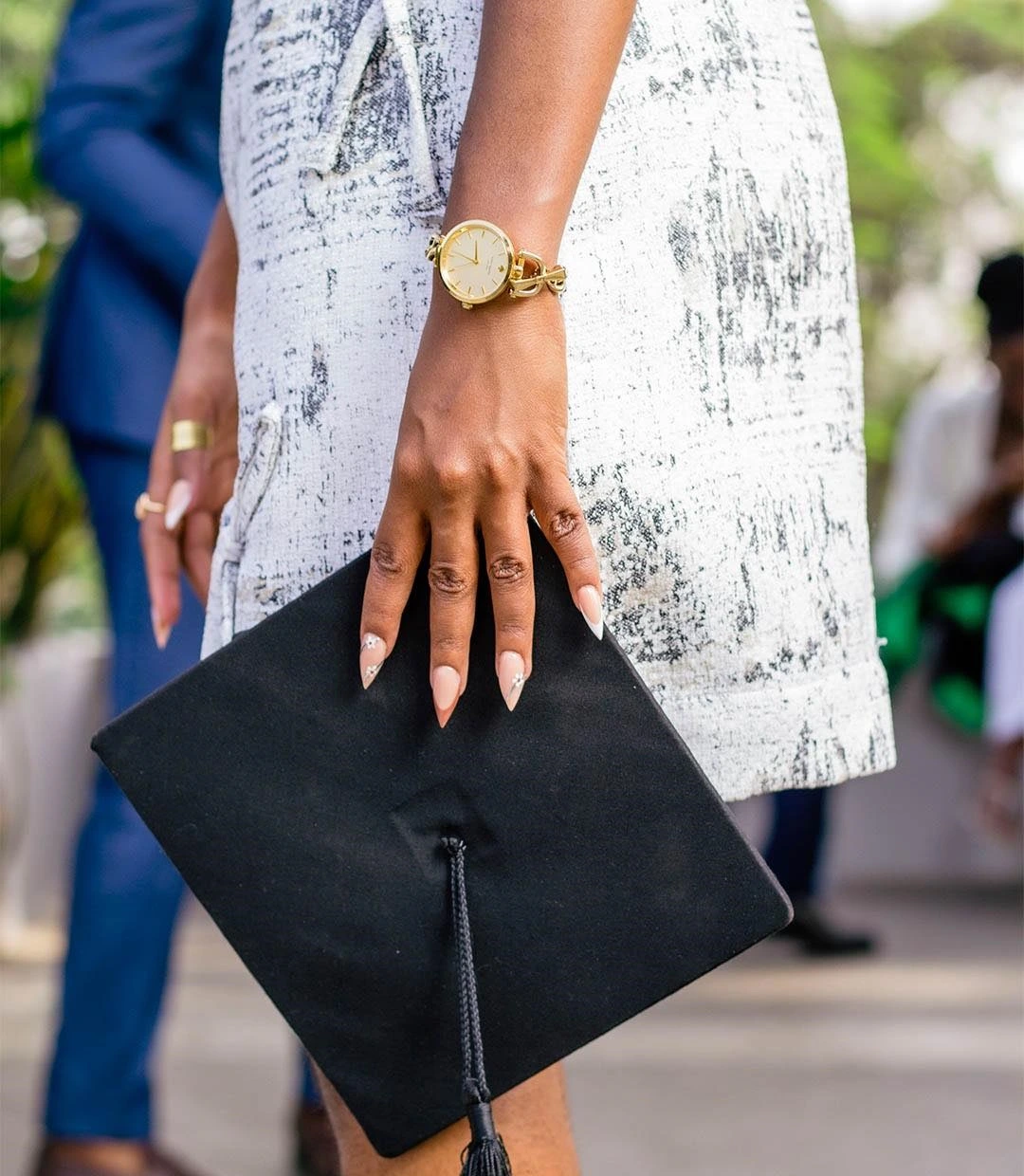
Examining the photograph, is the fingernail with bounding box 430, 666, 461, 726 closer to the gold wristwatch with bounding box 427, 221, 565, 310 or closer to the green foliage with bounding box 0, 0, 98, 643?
the gold wristwatch with bounding box 427, 221, 565, 310

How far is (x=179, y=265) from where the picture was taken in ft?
6.59

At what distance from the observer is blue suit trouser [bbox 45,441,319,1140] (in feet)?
6.64

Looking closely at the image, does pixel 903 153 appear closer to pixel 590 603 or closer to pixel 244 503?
pixel 244 503

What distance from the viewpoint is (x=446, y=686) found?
92 cm

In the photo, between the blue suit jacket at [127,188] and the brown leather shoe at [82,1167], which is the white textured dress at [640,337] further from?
the brown leather shoe at [82,1167]

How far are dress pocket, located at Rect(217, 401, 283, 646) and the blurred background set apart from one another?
51.3 inches

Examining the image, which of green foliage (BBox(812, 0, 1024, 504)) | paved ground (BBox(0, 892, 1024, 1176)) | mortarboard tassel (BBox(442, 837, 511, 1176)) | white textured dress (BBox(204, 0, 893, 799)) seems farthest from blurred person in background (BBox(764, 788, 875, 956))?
green foliage (BBox(812, 0, 1024, 504))

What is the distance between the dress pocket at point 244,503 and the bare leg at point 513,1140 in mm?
341

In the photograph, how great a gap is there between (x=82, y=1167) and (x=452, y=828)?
129cm

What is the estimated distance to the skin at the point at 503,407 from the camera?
35.6 inches

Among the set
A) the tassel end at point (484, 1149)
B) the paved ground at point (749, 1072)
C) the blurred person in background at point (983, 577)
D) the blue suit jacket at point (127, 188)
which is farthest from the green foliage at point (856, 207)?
the tassel end at point (484, 1149)

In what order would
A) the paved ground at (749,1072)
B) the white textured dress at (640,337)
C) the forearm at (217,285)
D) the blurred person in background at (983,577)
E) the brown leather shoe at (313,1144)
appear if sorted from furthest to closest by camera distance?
the blurred person in background at (983,577)
the paved ground at (749,1072)
the brown leather shoe at (313,1144)
the forearm at (217,285)
the white textured dress at (640,337)

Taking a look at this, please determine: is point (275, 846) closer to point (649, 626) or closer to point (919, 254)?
point (649, 626)

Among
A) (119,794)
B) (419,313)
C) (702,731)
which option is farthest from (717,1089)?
(419,313)
